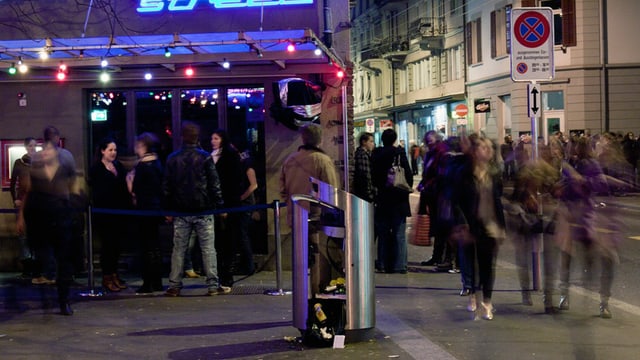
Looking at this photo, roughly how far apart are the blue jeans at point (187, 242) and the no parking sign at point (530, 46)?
4.07 m

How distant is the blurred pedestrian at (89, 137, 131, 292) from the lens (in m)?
9.77

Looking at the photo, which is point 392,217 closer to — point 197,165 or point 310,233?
point 197,165

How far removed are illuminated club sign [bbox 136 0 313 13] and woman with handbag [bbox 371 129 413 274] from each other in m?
2.32

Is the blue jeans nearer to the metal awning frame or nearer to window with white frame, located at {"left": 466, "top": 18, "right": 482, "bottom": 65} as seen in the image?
the metal awning frame

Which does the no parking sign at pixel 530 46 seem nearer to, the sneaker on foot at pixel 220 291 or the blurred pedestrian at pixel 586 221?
the blurred pedestrian at pixel 586 221

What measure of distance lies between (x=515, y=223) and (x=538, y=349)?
2.04 metres

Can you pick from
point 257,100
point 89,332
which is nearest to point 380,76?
point 257,100

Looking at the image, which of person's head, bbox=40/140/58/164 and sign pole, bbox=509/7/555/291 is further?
sign pole, bbox=509/7/555/291

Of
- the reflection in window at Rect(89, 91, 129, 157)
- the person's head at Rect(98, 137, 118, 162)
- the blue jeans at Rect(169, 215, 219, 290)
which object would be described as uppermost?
the reflection in window at Rect(89, 91, 129, 157)

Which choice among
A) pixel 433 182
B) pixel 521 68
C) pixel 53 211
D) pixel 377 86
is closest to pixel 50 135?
pixel 53 211

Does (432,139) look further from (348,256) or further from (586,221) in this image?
(348,256)

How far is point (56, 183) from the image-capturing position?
27.7 ft

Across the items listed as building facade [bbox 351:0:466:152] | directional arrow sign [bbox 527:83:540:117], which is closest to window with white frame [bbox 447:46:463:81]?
building facade [bbox 351:0:466:152]

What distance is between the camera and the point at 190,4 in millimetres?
11211
